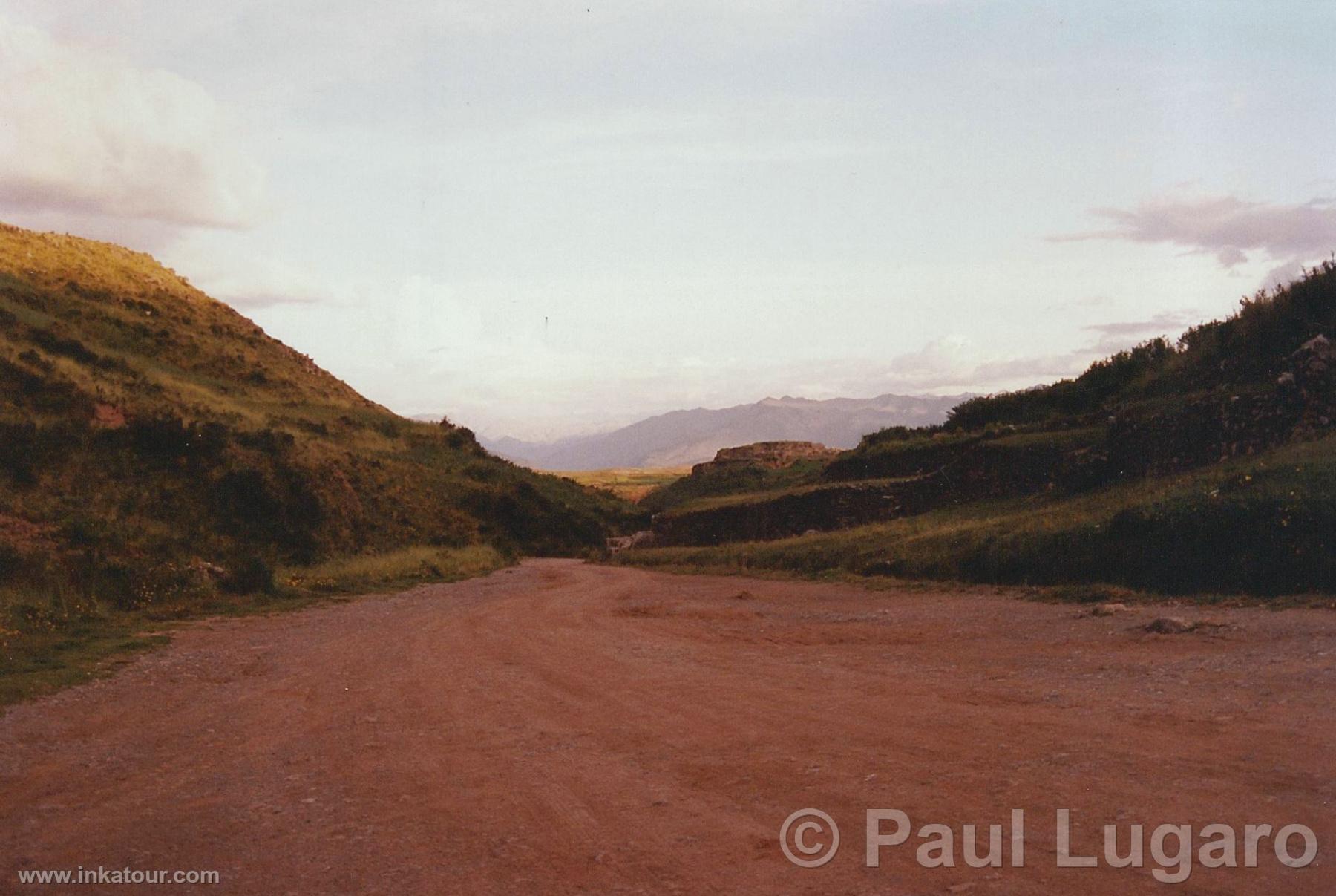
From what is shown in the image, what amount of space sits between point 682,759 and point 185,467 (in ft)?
95.2

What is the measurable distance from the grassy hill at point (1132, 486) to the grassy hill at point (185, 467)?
11799mm

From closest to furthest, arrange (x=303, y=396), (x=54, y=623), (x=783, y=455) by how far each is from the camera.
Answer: (x=54, y=623) → (x=303, y=396) → (x=783, y=455)

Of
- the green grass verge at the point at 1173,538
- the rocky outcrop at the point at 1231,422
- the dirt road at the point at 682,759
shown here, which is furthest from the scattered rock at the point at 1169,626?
the rocky outcrop at the point at 1231,422

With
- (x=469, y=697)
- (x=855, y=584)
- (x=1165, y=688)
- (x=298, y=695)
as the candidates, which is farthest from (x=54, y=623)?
(x=1165, y=688)

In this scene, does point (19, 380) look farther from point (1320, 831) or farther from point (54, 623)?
point (1320, 831)

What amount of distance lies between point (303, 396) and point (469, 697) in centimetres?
4852

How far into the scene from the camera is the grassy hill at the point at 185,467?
21.0 m

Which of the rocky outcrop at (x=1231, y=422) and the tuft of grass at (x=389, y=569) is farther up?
the rocky outcrop at (x=1231, y=422)

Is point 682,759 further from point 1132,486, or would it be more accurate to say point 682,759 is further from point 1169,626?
point 1132,486

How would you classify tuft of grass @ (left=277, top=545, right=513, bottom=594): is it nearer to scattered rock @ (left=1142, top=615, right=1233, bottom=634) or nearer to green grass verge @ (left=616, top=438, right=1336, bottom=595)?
green grass verge @ (left=616, top=438, right=1336, bottom=595)

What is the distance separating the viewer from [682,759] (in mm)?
6547

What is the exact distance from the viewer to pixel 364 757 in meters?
7.00

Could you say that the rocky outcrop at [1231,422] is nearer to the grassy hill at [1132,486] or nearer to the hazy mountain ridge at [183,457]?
the grassy hill at [1132,486]

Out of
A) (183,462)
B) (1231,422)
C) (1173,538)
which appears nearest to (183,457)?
(183,462)
